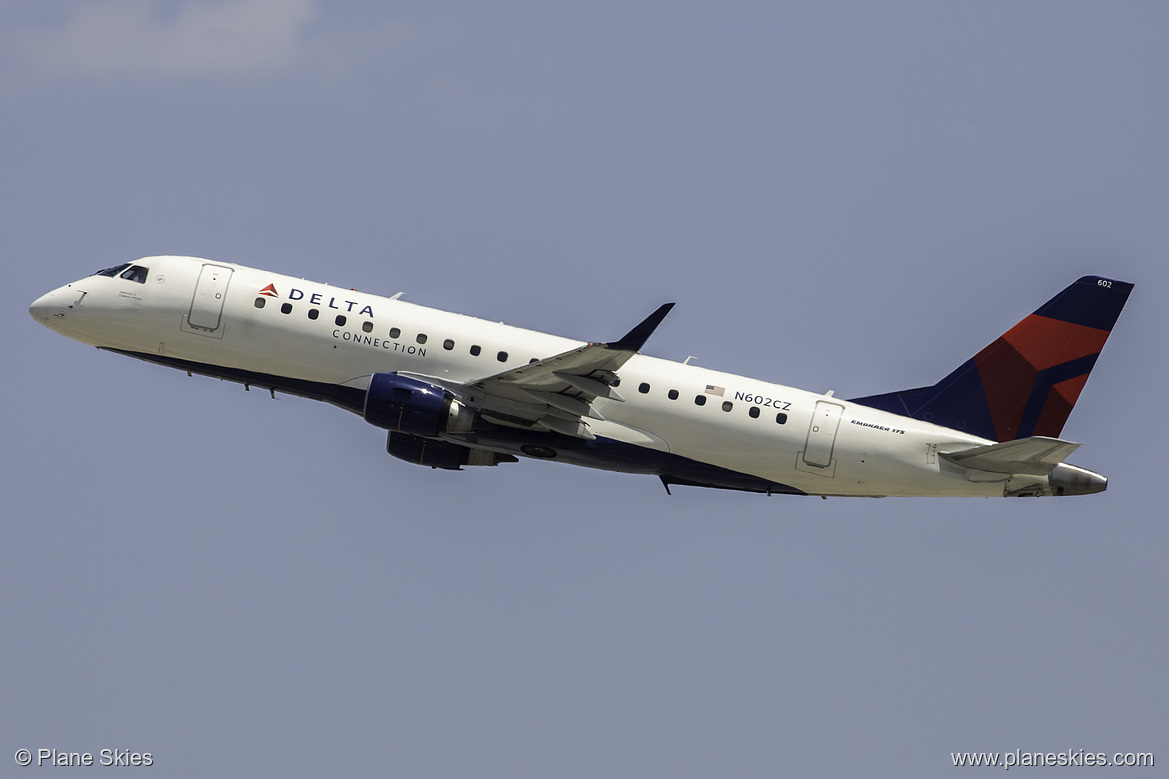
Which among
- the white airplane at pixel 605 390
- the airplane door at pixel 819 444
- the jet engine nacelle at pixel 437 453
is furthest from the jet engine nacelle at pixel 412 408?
the airplane door at pixel 819 444

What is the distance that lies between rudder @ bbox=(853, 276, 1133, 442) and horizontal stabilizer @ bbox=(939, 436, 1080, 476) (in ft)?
7.75

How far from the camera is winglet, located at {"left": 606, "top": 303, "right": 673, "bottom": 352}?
3800 cm

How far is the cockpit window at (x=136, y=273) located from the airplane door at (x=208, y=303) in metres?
2.01

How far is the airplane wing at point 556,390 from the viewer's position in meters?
40.7

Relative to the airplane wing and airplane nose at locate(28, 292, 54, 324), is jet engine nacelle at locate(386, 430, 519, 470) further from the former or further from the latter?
airplane nose at locate(28, 292, 54, 324)

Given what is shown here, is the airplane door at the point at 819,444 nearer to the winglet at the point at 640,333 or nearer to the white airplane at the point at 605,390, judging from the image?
the white airplane at the point at 605,390

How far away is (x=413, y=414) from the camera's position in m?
42.1

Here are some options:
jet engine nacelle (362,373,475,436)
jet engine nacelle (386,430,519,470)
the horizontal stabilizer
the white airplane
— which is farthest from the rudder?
jet engine nacelle (362,373,475,436)

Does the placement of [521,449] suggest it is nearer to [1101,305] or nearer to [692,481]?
[692,481]

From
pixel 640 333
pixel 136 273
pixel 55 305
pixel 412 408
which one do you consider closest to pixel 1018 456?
pixel 640 333

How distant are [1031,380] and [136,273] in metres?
29.5

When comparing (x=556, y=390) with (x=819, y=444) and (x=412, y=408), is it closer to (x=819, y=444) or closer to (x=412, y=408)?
(x=412, y=408)

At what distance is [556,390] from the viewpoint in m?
42.3

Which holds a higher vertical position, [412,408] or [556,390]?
[556,390]
